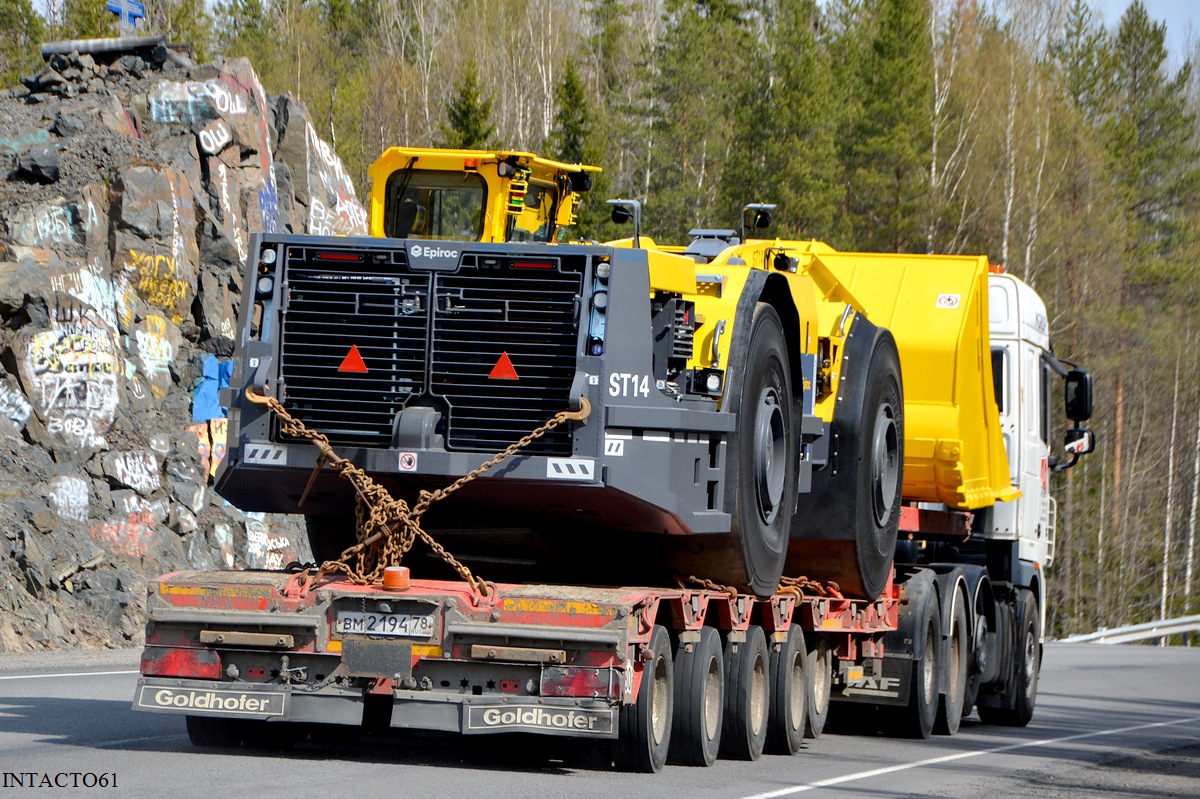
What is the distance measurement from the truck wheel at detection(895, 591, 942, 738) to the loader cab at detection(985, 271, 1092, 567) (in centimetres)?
226

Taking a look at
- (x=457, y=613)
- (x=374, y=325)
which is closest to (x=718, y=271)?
(x=374, y=325)

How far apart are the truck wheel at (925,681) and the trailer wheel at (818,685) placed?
1.33 meters

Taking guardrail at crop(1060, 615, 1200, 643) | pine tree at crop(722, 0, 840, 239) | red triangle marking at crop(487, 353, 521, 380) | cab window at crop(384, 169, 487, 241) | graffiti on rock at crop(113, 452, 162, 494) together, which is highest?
pine tree at crop(722, 0, 840, 239)

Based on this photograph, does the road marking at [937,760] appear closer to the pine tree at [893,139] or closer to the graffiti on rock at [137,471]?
the graffiti on rock at [137,471]

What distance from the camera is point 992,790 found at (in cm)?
1034

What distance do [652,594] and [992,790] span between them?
8.97ft

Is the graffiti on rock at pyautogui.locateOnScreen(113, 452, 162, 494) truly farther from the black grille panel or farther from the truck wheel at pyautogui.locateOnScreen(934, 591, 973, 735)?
the black grille panel

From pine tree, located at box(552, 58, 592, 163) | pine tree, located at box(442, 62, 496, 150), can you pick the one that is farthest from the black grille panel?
pine tree, located at box(552, 58, 592, 163)

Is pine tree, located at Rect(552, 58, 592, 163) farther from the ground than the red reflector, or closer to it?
farther from the ground

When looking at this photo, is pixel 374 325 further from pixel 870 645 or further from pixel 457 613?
pixel 870 645

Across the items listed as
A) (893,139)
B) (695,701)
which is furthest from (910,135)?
(695,701)

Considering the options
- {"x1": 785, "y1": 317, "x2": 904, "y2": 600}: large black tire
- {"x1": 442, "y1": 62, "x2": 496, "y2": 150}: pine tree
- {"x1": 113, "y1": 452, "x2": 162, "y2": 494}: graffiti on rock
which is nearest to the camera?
{"x1": 785, "y1": 317, "x2": 904, "y2": 600}: large black tire

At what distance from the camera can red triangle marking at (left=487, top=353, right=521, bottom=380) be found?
9406 millimetres

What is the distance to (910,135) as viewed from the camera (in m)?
46.3
